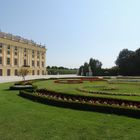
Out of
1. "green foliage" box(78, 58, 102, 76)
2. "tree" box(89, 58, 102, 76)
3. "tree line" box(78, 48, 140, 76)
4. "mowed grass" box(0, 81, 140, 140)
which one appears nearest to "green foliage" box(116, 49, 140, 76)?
"tree line" box(78, 48, 140, 76)

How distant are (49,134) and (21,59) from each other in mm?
62212

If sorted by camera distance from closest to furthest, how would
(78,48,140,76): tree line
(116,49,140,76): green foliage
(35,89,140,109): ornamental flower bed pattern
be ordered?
(35,89,140,109): ornamental flower bed pattern, (116,49,140,76): green foliage, (78,48,140,76): tree line

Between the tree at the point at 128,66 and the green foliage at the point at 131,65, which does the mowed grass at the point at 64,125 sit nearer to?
the green foliage at the point at 131,65

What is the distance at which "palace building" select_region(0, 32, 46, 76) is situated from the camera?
201 feet

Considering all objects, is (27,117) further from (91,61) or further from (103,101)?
(91,61)

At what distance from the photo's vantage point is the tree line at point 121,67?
5922 centimetres

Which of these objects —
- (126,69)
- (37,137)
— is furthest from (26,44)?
(37,137)

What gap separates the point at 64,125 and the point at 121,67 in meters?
54.8

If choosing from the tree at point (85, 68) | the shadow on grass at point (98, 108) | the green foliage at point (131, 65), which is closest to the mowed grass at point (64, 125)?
the shadow on grass at point (98, 108)

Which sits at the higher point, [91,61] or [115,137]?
[91,61]

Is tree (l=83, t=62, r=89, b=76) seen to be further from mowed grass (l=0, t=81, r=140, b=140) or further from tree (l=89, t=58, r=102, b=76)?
mowed grass (l=0, t=81, r=140, b=140)

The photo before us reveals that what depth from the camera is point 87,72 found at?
7131 centimetres

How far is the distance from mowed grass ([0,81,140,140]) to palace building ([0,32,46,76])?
5189 centimetres

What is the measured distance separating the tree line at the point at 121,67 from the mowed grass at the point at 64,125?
50211 millimetres
